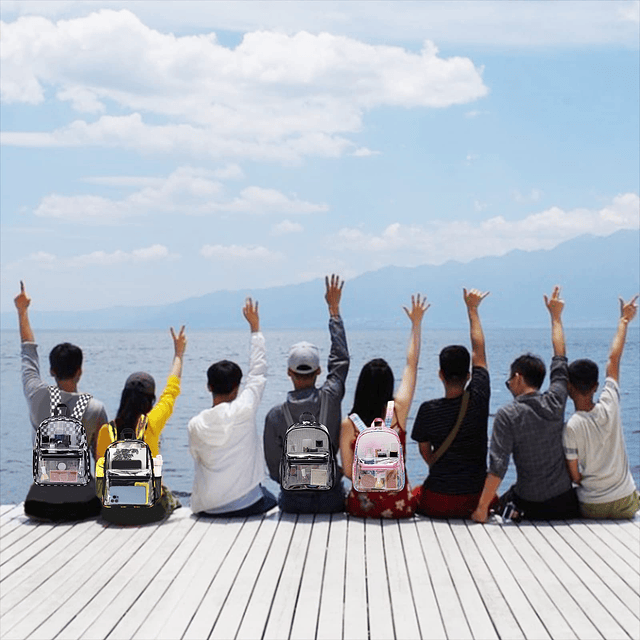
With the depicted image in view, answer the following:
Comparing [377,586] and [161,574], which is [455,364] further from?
[161,574]

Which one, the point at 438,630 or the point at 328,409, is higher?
the point at 328,409

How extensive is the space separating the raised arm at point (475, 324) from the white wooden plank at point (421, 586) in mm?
1752

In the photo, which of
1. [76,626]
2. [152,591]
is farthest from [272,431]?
[76,626]

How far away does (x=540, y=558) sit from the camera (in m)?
7.93

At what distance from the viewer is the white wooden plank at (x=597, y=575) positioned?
22.3ft

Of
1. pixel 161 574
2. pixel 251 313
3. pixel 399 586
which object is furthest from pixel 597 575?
pixel 251 313

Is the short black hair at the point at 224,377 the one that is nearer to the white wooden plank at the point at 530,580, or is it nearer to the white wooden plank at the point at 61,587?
the white wooden plank at the point at 61,587

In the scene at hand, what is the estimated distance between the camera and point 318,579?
24.3 ft

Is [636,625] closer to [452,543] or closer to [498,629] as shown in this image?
[498,629]

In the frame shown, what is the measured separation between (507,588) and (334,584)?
132cm

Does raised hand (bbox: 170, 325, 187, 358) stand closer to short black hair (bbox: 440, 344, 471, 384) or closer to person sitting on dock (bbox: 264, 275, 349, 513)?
person sitting on dock (bbox: 264, 275, 349, 513)

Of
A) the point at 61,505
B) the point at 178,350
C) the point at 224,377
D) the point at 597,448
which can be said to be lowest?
the point at 61,505

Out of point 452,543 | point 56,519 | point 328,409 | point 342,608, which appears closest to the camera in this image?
point 328,409

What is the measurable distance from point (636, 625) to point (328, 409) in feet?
8.57
